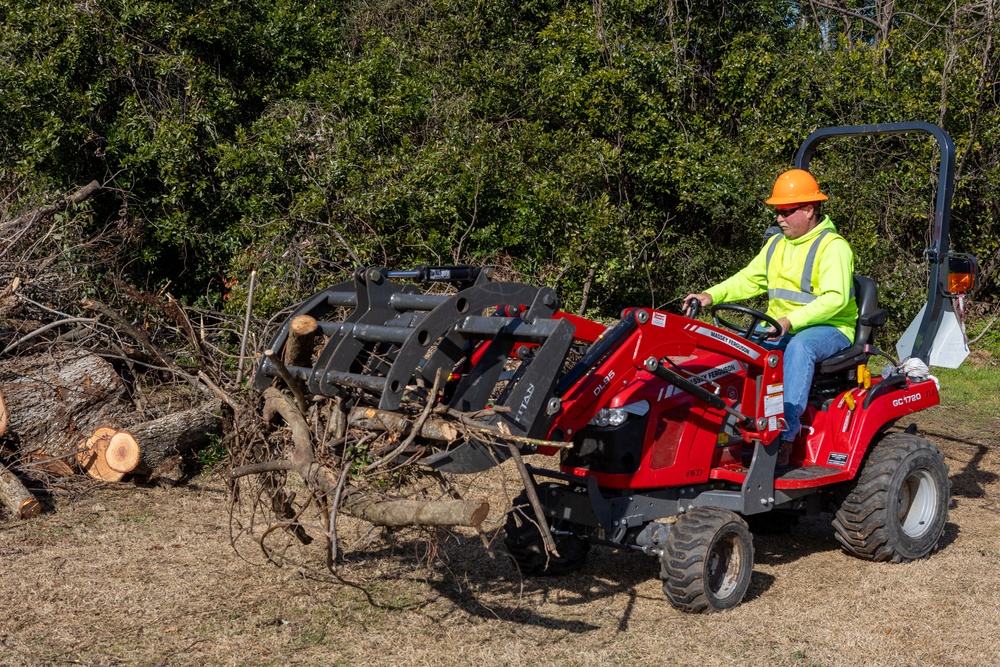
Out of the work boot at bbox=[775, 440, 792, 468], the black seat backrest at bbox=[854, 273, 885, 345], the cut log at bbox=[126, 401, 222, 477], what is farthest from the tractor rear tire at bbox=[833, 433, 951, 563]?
the cut log at bbox=[126, 401, 222, 477]

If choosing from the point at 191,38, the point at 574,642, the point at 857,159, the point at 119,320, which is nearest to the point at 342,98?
the point at 191,38

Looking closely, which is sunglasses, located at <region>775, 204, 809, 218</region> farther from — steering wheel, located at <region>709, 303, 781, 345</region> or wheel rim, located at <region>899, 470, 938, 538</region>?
wheel rim, located at <region>899, 470, 938, 538</region>

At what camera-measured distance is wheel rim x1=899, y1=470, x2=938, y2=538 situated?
245 inches

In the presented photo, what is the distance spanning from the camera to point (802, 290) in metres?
5.97

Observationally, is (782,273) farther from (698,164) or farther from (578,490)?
(698,164)

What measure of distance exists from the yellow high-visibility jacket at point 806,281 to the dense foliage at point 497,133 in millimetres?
4415

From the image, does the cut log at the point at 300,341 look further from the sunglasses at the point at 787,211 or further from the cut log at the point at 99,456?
the cut log at the point at 99,456

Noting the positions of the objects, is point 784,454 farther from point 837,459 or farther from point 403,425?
point 403,425

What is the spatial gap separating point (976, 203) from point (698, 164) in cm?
409

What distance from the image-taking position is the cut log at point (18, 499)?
6.84 metres

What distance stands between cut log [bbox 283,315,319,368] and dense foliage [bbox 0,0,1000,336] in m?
4.18

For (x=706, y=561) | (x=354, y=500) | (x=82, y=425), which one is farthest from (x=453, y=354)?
(x=82, y=425)

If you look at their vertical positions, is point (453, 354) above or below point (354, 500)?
above

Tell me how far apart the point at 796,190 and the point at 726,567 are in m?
2.18
